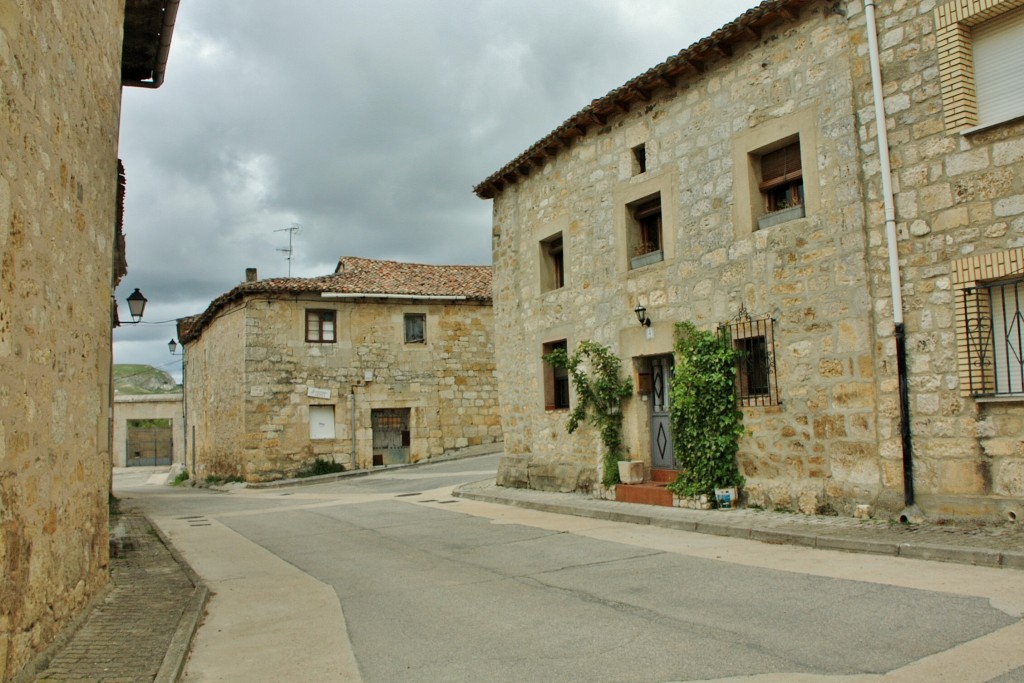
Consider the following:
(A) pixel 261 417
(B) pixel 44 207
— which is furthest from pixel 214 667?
(A) pixel 261 417

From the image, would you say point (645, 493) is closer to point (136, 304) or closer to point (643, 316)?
point (643, 316)

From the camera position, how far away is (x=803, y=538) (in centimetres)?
818

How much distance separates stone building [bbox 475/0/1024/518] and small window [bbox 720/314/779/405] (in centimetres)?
2

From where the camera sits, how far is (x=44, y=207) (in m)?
5.01

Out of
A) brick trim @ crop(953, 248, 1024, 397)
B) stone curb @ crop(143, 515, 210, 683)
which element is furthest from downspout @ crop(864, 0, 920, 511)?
stone curb @ crop(143, 515, 210, 683)

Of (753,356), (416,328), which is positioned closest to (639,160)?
(753,356)

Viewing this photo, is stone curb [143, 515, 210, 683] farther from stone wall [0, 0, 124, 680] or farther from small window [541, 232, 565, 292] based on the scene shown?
small window [541, 232, 565, 292]

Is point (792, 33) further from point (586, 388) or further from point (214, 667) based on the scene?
point (214, 667)

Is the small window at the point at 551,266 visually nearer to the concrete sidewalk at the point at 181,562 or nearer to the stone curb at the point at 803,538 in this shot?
the stone curb at the point at 803,538

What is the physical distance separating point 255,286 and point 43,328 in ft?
60.2

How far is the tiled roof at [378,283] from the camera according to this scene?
23.2 metres

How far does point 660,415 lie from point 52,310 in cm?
924

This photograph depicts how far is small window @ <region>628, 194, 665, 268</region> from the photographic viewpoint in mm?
12570

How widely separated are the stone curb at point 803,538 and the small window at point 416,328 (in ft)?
43.7
